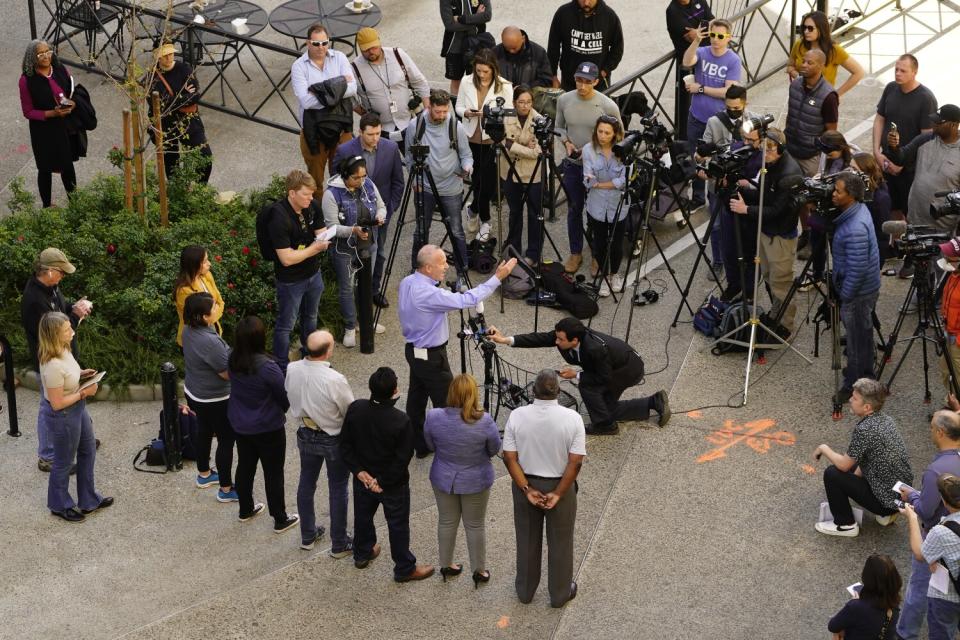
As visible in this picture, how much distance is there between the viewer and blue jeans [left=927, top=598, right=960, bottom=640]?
24.1ft

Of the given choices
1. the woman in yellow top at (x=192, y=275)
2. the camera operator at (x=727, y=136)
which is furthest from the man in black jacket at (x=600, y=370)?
the woman in yellow top at (x=192, y=275)

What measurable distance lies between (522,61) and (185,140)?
3277 mm

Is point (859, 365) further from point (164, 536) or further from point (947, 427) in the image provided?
point (164, 536)

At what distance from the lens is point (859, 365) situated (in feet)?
33.1

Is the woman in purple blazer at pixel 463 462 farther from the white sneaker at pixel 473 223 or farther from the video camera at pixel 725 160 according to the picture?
the white sneaker at pixel 473 223

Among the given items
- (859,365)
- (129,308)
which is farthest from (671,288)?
(129,308)

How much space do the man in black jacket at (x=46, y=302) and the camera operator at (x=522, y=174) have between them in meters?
4.03

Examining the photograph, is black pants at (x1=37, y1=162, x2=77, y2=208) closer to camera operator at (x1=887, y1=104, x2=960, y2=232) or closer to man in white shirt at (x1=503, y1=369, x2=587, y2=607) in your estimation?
man in white shirt at (x1=503, y1=369, x2=587, y2=607)

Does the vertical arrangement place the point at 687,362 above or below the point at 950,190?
below

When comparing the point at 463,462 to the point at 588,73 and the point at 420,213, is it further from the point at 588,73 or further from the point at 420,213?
the point at 588,73

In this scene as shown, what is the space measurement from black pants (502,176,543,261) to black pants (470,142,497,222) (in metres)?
0.18

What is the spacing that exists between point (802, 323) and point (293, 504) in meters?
4.54

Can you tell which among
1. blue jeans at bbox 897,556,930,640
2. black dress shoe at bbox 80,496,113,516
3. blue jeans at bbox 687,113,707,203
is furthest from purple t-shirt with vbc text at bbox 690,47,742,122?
black dress shoe at bbox 80,496,113,516

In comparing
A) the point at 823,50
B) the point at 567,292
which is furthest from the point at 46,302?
the point at 823,50
